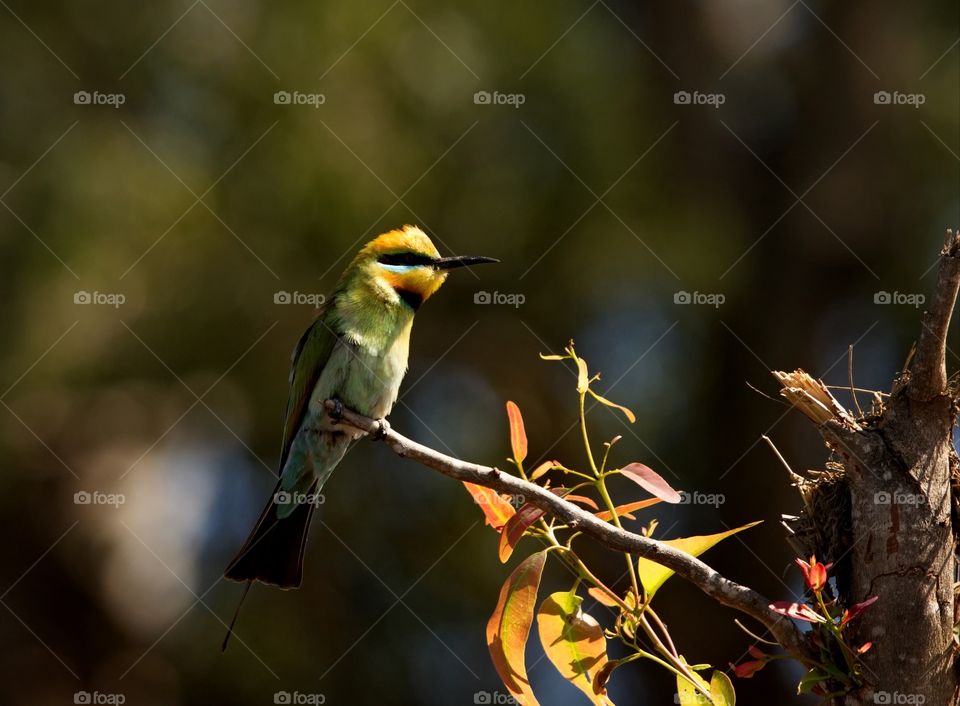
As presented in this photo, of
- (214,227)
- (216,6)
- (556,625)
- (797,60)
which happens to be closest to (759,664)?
(556,625)

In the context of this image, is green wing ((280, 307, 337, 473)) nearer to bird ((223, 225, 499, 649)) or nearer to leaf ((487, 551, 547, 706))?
bird ((223, 225, 499, 649))

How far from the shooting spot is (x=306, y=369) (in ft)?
10.3

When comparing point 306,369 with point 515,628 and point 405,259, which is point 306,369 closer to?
point 405,259

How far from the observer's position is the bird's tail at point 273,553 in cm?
278

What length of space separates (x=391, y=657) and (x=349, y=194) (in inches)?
80.0

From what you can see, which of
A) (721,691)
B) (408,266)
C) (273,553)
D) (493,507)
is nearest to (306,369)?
(408,266)

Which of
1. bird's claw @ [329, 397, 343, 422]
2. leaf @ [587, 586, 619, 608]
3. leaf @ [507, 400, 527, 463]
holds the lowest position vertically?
leaf @ [587, 586, 619, 608]

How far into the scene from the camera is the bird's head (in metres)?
3.22

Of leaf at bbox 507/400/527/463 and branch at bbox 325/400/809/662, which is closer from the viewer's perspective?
branch at bbox 325/400/809/662

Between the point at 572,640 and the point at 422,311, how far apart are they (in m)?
3.20

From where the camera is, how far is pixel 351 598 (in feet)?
15.2

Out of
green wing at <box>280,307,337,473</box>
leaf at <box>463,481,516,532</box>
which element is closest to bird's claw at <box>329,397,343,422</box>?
green wing at <box>280,307,337,473</box>

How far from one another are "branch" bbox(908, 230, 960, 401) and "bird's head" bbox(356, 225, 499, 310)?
1747mm

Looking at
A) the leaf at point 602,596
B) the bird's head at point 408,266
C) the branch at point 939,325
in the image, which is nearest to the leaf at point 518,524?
the leaf at point 602,596
